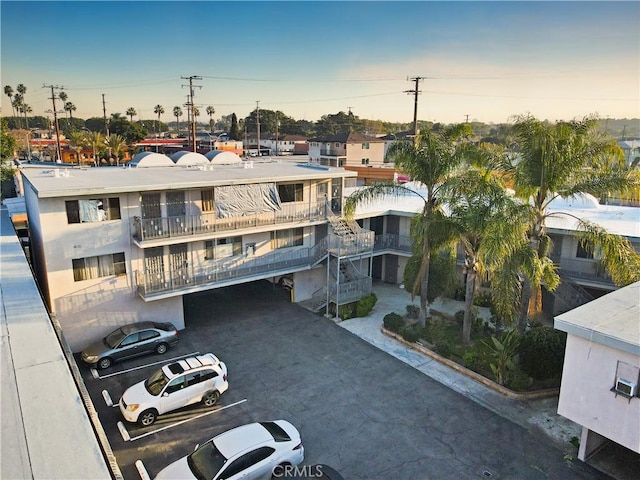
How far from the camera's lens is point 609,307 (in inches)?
508

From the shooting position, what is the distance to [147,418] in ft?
47.5

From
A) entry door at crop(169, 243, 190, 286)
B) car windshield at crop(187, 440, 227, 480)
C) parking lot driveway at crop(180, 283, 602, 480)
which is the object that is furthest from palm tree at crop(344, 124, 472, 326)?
car windshield at crop(187, 440, 227, 480)

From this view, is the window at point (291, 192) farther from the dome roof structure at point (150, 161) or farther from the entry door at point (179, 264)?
the dome roof structure at point (150, 161)

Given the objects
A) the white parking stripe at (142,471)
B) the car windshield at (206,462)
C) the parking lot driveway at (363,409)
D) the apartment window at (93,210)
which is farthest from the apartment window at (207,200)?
the car windshield at (206,462)

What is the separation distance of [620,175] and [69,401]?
59.6 feet

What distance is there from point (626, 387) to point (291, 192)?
17.8 metres

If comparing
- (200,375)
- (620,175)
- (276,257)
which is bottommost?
(200,375)

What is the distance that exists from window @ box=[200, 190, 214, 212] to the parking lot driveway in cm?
582

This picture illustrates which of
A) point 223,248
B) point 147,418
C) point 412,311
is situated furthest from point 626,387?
point 223,248

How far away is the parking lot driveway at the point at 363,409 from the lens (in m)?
13.0

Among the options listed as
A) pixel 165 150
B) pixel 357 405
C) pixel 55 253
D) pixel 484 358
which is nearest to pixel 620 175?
pixel 484 358

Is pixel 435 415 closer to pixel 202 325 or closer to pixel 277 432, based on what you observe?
pixel 277 432

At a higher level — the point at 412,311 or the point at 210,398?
the point at 412,311

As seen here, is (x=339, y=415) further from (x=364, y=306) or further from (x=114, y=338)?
(x=114, y=338)
